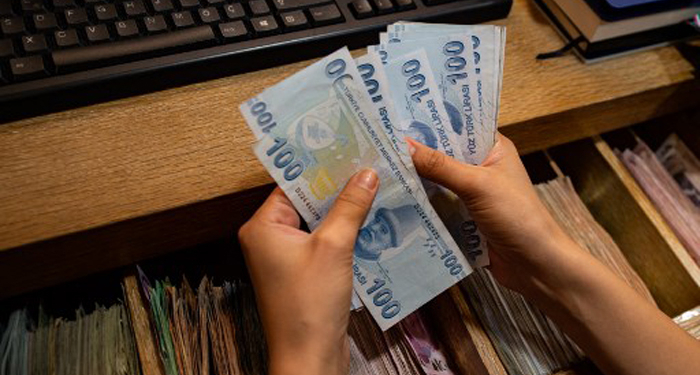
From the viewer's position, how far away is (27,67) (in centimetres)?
57

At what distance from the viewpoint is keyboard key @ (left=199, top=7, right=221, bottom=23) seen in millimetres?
633

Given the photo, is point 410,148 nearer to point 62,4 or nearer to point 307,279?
point 307,279

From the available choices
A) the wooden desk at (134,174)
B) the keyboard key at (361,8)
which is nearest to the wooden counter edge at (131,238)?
the wooden desk at (134,174)

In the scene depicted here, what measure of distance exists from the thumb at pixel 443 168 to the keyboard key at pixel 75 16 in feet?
1.16

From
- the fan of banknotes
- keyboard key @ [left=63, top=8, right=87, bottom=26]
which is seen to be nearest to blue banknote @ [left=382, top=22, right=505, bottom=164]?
the fan of banknotes

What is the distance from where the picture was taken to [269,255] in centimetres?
53

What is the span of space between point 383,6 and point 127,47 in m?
0.29

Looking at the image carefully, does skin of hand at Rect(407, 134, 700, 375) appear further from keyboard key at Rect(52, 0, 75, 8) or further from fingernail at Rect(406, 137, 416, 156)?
keyboard key at Rect(52, 0, 75, 8)

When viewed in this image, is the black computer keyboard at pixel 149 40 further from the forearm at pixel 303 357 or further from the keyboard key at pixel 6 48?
the forearm at pixel 303 357

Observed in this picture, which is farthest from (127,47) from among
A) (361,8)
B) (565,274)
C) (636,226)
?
(636,226)

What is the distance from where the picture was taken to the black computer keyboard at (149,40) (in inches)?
22.9

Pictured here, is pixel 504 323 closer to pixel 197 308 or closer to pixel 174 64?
pixel 197 308

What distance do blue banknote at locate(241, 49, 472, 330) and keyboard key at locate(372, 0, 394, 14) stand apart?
175mm

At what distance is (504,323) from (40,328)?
1.67 ft
